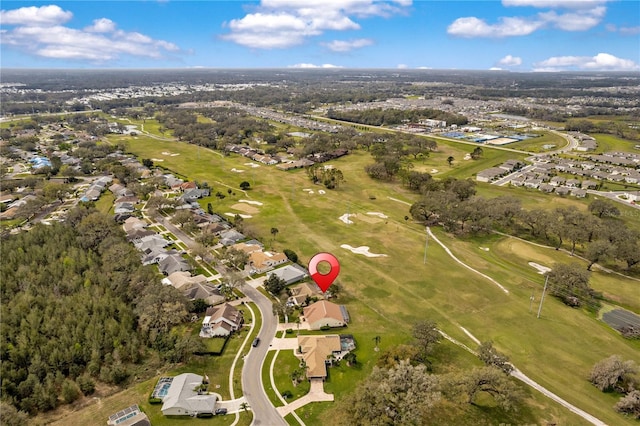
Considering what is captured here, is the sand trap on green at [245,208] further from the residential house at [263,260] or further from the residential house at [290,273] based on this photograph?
the residential house at [290,273]

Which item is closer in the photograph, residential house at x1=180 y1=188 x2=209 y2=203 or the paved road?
the paved road

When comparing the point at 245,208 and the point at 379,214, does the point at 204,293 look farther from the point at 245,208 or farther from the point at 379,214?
the point at 379,214

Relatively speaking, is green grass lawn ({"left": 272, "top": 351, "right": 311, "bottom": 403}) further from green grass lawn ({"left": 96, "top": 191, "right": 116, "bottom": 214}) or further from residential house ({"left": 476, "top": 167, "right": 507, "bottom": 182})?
residential house ({"left": 476, "top": 167, "right": 507, "bottom": 182})

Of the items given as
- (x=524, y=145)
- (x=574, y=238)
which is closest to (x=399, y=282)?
(x=574, y=238)

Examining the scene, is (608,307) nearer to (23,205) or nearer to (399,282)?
(399,282)

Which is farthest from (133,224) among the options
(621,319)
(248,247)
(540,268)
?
(621,319)

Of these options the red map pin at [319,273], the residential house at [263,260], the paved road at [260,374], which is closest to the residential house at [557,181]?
the residential house at [263,260]

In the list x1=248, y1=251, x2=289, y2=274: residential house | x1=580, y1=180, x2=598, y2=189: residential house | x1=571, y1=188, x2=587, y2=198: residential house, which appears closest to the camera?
x1=248, y1=251, x2=289, y2=274: residential house

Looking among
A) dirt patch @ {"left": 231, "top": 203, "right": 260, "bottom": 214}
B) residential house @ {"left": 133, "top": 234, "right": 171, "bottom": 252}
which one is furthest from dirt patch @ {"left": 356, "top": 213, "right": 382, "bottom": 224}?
residential house @ {"left": 133, "top": 234, "right": 171, "bottom": 252}
